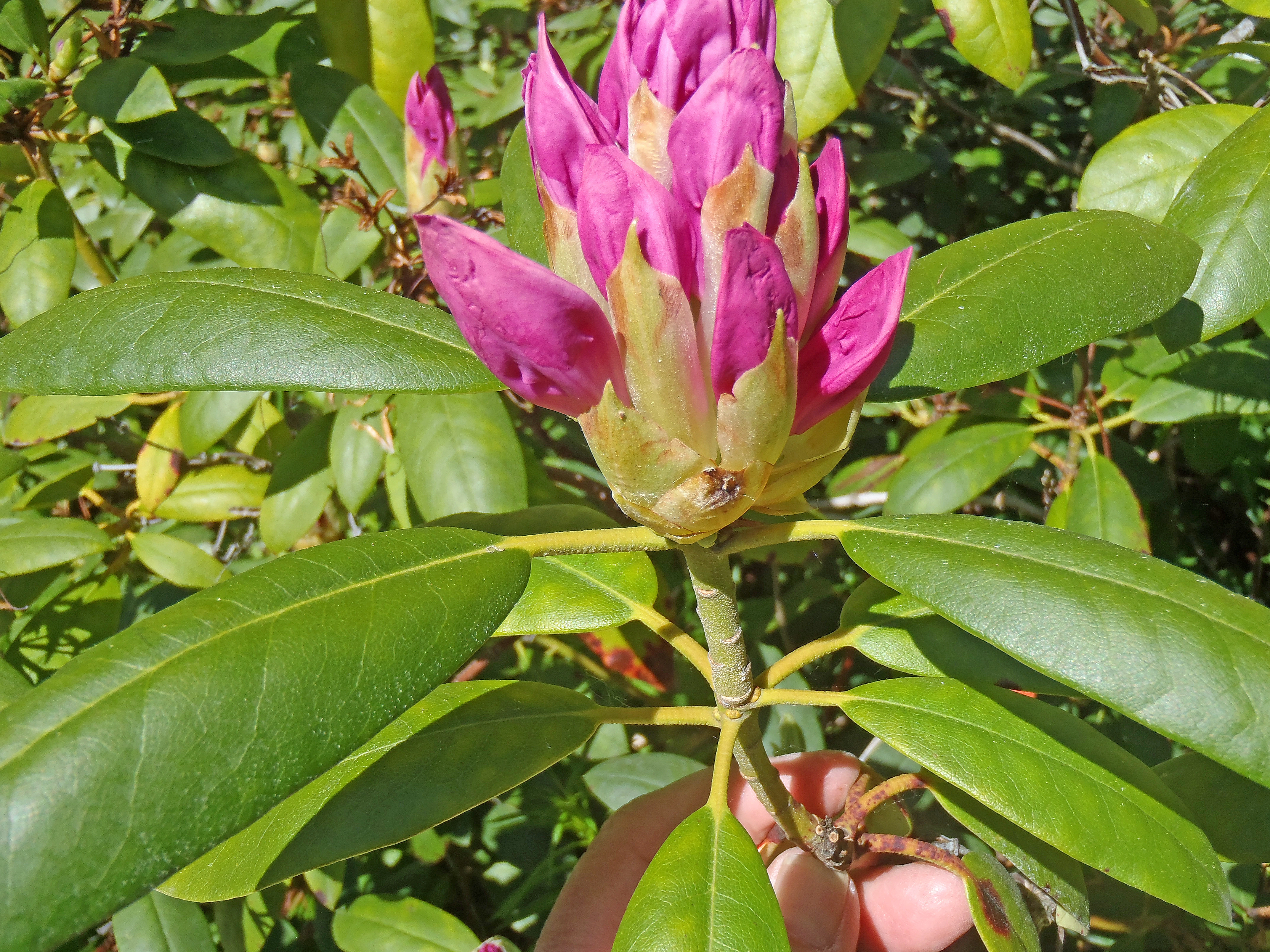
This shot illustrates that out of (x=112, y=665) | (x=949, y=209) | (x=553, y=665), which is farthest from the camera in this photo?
(x=949, y=209)

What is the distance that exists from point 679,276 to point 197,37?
1174 mm

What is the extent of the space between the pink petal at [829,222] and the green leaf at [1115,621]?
0.20 meters

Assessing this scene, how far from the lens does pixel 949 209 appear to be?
2.21 m

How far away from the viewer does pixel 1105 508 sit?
4.53 feet

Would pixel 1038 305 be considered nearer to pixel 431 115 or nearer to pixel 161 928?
pixel 431 115

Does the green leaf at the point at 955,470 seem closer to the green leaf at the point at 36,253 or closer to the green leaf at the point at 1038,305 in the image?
the green leaf at the point at 1038,305

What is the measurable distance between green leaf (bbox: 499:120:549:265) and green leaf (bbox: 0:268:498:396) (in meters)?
0.16

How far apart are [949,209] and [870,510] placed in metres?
0.87

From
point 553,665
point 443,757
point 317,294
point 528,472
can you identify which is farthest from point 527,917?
point 317,294

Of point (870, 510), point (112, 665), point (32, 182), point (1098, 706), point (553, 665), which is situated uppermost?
point (32, 182)

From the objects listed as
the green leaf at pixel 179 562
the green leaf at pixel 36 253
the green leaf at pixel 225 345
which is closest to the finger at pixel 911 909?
the green leaf at pixel 225 345

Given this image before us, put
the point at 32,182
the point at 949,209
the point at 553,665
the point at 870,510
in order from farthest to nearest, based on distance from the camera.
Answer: the point at 949,209
the point at 553,665
the point at 870,510
the point at 32,182

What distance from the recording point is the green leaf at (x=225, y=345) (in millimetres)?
735

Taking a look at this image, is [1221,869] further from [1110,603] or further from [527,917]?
[527,917]
